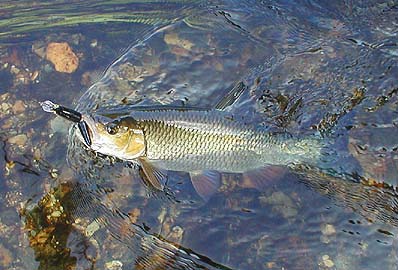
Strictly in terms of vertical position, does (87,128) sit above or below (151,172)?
above

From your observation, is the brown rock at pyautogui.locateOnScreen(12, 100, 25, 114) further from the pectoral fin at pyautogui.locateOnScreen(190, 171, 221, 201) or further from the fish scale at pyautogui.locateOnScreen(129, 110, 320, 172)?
the pectoral fin at pyautogui.locateOnScreen(190, 171, 221, 201)

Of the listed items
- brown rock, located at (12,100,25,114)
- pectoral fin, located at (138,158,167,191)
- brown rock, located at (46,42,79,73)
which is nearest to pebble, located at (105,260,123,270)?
pectoral fin, located at (138,158,167,191)

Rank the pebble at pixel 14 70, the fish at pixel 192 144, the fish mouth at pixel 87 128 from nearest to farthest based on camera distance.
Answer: the fish mouth at pixel 87 128 → the fish at pixel 192 144 → the pebble at pixel 14 70

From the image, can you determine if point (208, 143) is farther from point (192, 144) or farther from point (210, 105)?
point (210, 105)

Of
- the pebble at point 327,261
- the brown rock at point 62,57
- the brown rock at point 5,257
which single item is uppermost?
the brown rock at point 62,57

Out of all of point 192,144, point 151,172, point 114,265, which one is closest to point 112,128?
point 151,172

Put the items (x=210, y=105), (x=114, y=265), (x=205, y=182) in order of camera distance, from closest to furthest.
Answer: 1. (x=114, y=265)
2. (x=205, y=182)
3. (x=210, y=105)

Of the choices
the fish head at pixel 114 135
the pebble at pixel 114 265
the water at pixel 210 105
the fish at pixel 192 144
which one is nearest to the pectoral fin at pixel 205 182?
the fish at pixel 192 144

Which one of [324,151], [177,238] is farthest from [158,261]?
[324,151]

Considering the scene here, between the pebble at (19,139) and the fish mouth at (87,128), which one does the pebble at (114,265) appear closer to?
the fish mouth at (87,128)
